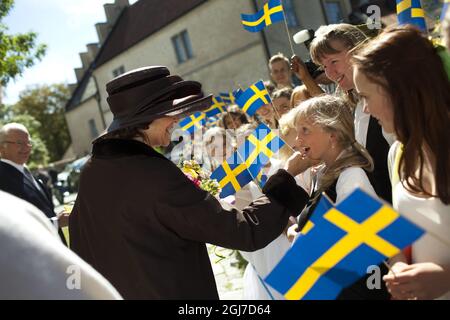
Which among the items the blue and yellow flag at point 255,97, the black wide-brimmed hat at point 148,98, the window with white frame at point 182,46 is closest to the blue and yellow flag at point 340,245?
the black wide-brimmed hat at point 148,98

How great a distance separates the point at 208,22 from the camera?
71.7 ft

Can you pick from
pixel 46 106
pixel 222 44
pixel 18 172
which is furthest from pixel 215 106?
pixel 46 106

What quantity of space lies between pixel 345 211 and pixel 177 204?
0.73 metres

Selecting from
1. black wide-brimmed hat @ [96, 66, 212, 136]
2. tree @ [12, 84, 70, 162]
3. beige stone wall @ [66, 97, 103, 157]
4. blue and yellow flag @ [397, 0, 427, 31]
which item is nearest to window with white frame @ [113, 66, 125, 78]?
beige stone wall @ [66, 97, 103, 157]

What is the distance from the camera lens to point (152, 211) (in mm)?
1747

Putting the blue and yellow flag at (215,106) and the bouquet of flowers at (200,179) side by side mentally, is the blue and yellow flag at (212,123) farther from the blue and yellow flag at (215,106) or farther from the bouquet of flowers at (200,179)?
the bouquet of flowers at (200,179)

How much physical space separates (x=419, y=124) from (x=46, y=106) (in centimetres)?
5169

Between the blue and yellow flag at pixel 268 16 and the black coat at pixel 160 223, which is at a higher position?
the blue and yellow flag at pixel 268 16

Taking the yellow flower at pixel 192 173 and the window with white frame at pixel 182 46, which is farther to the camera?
the window with white frame at pixel 182 46

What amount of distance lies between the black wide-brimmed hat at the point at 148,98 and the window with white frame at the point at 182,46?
22656 millimetres

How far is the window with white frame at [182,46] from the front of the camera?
2406 cm

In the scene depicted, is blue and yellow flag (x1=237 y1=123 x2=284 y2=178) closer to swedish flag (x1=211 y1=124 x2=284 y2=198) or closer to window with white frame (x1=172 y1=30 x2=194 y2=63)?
swedish flag (x1=211 y1=124 x2=284 y2=198)

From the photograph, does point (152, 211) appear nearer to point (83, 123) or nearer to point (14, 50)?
point (14, 50)
